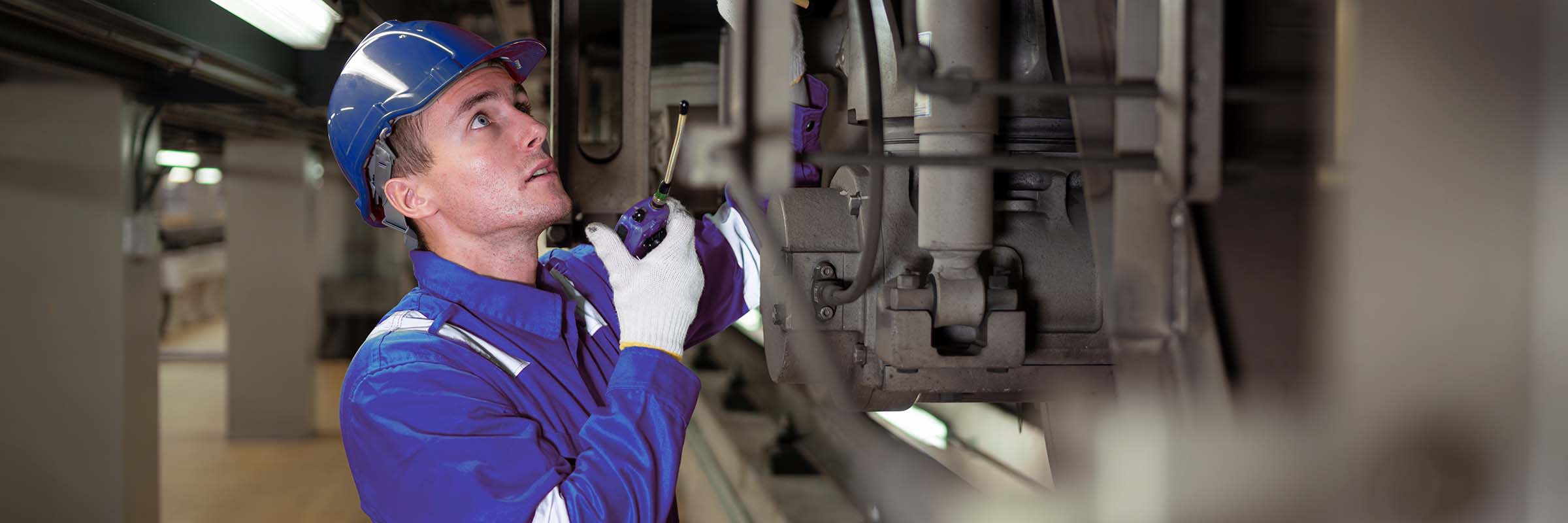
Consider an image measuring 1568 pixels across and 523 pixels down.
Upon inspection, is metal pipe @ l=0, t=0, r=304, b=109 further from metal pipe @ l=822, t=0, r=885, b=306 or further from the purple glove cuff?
A: metal pipe @ l=822, t=0, r=885, b=306

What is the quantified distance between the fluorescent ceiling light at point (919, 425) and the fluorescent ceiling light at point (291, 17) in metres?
1.84

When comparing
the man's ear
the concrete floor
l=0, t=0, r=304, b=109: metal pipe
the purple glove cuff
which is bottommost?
the concrete floor

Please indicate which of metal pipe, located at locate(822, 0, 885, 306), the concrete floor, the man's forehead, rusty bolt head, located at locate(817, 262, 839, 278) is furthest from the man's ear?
the concrete floor

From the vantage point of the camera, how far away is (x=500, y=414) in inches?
56.8

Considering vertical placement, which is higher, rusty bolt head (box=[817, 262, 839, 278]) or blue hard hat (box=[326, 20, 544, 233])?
blue hard hat (box=[326, 20, 544, 233])

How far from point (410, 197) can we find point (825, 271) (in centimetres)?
75

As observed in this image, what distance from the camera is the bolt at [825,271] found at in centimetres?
138

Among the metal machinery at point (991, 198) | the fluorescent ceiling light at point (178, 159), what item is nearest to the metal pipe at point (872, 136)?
the metal machinery at point (991, 198)

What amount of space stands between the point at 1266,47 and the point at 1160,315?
0.81 ft

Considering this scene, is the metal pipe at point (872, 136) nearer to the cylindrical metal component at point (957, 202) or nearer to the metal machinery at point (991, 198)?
the metal machinery at point (991, 198)

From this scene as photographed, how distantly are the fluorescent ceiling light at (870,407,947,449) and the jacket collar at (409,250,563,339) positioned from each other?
149 cm

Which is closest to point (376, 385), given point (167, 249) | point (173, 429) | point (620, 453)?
point (620, 453)

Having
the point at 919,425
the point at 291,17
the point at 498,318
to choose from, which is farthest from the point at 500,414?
the point at 919,425

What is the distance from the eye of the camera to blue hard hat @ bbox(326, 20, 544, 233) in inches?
63.7
